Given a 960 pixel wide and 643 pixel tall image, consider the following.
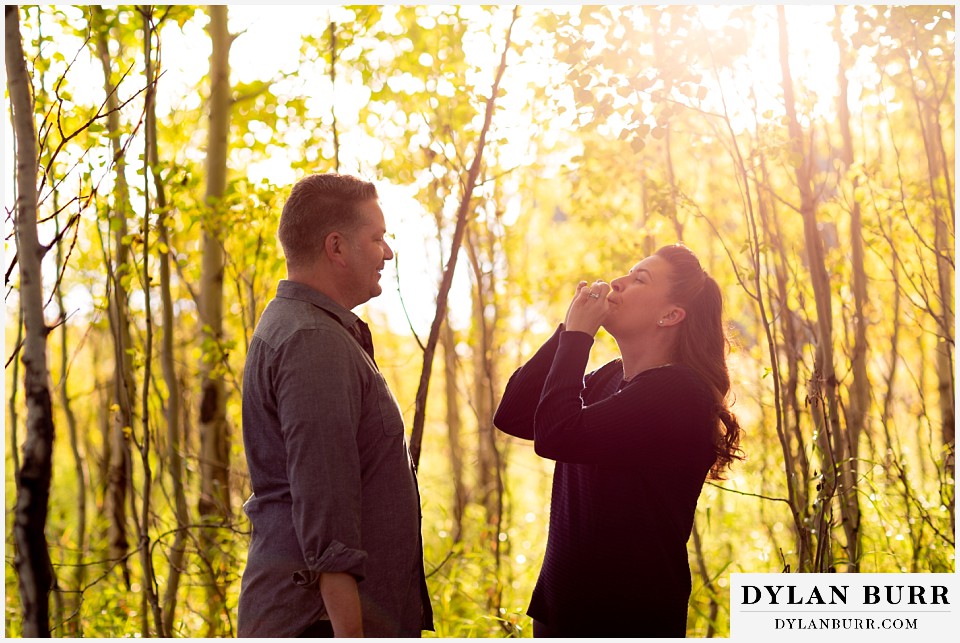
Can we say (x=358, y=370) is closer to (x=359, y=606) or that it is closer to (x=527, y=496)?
(x=359, y=606)

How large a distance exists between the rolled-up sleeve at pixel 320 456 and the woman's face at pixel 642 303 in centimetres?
75

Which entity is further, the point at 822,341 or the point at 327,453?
the point at 822,341

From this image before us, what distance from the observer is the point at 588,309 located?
195cm

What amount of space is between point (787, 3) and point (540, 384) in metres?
1.80

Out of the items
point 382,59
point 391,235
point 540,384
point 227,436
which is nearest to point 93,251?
point 227,436

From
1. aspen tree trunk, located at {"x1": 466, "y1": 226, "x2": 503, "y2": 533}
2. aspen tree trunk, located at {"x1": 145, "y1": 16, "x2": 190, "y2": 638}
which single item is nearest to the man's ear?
aspen tree trunk, located at {"x1": 145, "y1": 16, "x2": 190, "y2": 638}

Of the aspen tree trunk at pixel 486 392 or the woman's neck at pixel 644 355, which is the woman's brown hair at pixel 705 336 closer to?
the woman's neck at pixel 644 355

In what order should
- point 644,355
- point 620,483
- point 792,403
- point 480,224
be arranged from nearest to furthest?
1. point 620,483
2. point 644,355
3. point 792,403
4. point 480,224

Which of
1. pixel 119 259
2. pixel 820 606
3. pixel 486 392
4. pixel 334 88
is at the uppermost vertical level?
A: pixel 334 88

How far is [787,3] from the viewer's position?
295 cm

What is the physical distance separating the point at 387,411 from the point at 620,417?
1.65ft

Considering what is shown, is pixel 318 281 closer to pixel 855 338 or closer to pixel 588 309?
pixel 588 309

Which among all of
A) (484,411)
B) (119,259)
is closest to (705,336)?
(119,259)

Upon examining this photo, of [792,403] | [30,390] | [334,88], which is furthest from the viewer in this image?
[334,88]
